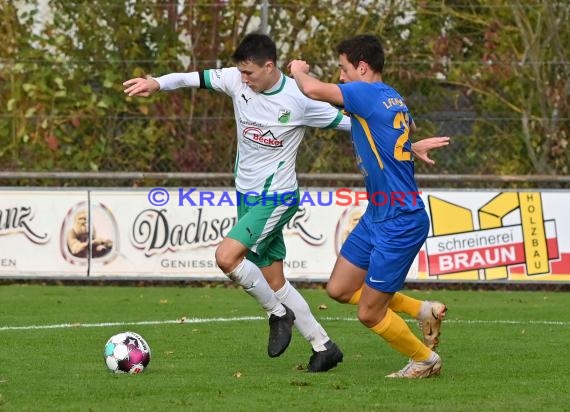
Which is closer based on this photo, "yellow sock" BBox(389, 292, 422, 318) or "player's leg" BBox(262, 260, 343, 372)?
"player's leg" BBox(262, 260, 343, 372)

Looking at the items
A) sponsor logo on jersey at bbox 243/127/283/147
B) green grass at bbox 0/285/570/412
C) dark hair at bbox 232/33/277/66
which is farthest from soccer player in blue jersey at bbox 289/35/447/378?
sponsor logo on jersey at bbox 243/127/283/147

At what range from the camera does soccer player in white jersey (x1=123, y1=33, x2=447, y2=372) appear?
7824 mm

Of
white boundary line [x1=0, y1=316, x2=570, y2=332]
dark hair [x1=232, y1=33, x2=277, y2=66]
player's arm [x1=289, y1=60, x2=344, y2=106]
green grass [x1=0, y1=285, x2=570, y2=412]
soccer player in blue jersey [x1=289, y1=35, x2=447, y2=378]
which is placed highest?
dark hair [x1=232, y1=33, x2=277, y2=66]

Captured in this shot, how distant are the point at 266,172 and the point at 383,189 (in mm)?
1013

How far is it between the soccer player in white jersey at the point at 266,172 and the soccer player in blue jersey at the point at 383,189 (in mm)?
614

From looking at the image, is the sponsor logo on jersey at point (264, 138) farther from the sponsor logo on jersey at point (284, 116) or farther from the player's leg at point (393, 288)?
the player's leg at point (393, 288)

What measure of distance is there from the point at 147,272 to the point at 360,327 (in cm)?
426

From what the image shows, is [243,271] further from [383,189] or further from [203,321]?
[203,321]

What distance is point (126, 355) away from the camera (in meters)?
7.38

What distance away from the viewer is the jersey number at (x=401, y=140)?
7.34 m

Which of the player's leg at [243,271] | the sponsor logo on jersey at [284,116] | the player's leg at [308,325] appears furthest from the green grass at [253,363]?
the sponsor logo on jersey at [284,116]

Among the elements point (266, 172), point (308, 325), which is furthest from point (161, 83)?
point (308, 325)

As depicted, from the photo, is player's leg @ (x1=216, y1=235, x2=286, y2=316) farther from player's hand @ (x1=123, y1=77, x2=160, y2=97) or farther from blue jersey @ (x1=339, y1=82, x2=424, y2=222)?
player's hand @ (x1=123, y1=77, x2=160, y2=97)

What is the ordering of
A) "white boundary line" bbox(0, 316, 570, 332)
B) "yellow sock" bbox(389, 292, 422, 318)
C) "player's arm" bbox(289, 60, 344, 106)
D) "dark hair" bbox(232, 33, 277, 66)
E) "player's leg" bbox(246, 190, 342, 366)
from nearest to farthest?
"player's arm" bbox(289, 60, 344, 106), "player's leg" bbox(246, 190, 342, 366), "yellow sock" bbox(389, 292, 422, 318), "dark hair" bbox(232, 33, 277, 66), "white boundary line" bbox(0, 316, 570, 332)
